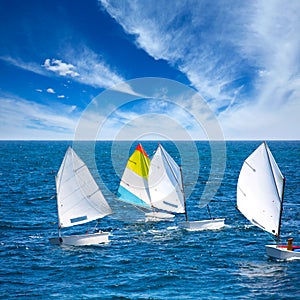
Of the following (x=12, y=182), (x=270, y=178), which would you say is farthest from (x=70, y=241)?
(x=12, y=182)

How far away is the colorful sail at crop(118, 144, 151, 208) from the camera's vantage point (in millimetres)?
50531

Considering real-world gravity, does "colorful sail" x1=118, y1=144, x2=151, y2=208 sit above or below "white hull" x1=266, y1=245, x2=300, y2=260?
above

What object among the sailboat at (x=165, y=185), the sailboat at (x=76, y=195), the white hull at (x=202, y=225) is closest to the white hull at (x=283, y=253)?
the white hull at (x=202, y=225)

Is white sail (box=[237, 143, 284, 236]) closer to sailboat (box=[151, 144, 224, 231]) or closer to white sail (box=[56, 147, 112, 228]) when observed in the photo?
sailboat (box=[151, 144, 224, 231])

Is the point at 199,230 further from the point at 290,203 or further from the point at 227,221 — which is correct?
the point at 290,203

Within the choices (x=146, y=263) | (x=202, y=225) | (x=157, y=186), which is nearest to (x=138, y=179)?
(x=157, y=186)

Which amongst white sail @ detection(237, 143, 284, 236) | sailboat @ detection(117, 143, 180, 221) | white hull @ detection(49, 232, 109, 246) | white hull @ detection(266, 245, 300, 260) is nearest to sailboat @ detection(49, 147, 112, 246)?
white hull @ detection(49, 232, 109, 246)

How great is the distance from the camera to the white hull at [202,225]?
44906mm

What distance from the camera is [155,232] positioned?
145 ft

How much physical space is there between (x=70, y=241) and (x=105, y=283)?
1049 centimetres

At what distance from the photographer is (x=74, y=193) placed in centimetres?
4006

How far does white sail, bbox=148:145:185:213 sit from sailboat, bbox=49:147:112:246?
10.9 metres

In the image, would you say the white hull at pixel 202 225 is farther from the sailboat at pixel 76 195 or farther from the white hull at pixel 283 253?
the white hull at pixel 283 253

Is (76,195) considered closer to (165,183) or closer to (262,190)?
(165,183)
